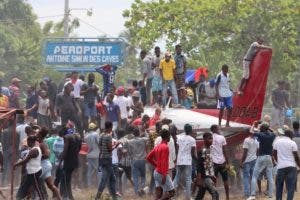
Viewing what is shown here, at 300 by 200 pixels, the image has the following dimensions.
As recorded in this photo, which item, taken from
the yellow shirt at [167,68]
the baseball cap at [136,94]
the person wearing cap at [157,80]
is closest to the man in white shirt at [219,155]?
the yellow shirt at [167,68]

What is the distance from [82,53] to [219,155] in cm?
2348

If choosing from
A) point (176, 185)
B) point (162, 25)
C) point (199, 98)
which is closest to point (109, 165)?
point (176, 185)

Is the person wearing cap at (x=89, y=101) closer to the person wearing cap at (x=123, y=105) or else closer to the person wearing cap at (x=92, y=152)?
the person wearing cap at (x=123, y=105)

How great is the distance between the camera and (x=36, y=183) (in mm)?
18344

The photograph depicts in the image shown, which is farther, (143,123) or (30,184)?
(143,123)

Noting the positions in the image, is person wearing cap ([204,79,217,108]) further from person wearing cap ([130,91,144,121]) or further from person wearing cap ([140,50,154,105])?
person wearing cap ([130,91,144,121])

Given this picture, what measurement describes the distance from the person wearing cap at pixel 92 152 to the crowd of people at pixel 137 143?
3 cm

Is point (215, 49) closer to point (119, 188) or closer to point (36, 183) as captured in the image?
point (119, 188)

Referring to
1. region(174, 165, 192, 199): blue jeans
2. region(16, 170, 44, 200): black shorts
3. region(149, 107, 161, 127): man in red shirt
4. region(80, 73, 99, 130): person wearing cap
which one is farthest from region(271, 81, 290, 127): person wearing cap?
region(16, 170, 44, 200): black shorts

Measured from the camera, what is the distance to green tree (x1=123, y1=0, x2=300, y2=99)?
144 ft

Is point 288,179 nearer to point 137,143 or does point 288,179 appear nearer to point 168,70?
point 137,143

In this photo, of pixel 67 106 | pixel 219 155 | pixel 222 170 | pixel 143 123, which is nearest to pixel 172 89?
pixel 143 123

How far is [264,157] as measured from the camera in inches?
834

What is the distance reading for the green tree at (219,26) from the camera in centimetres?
4400
